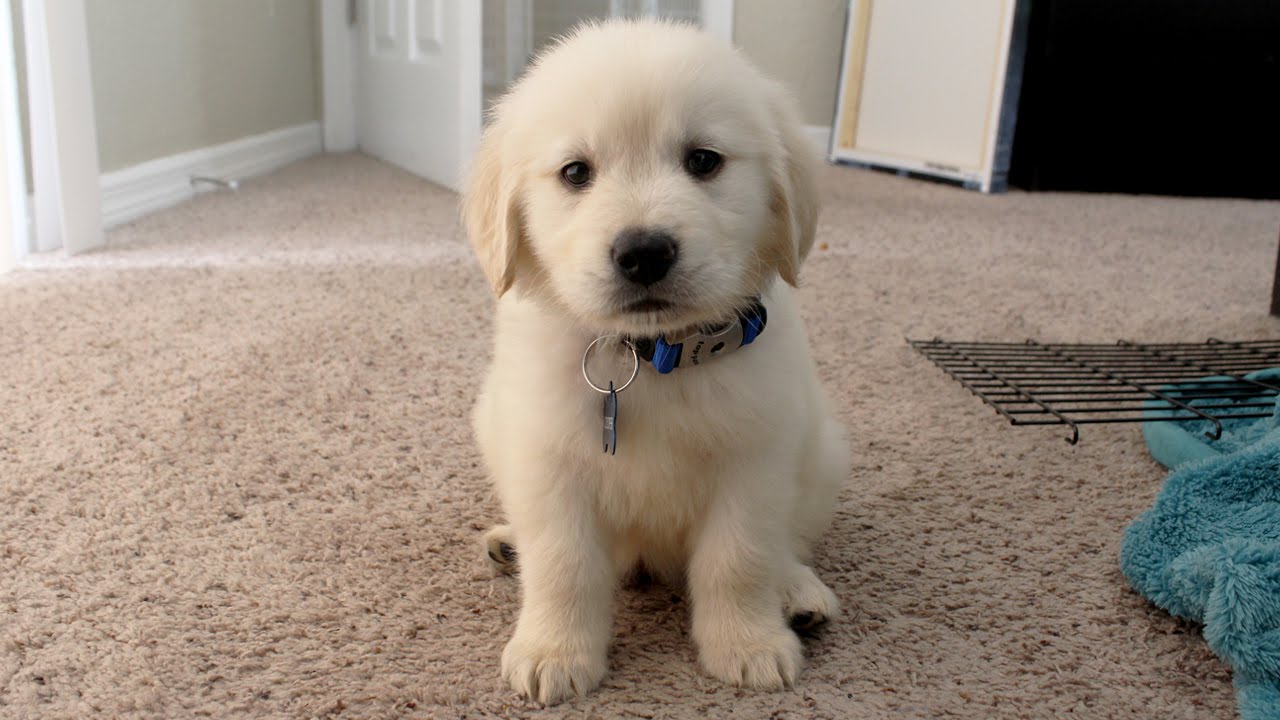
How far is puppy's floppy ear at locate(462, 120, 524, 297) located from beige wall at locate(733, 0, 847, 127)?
13.0ft

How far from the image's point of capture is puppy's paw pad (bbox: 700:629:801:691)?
1.13 m

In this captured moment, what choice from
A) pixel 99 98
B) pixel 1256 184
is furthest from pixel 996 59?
pixel 99 98

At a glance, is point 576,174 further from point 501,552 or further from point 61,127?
point 61,127

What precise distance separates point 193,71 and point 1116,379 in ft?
10.7

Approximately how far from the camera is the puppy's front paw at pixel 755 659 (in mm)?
1132

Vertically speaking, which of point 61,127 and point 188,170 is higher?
point 61,127

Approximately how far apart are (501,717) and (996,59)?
13.1 ft

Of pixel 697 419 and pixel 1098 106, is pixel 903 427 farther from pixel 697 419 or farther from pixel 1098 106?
pixel 1098 106

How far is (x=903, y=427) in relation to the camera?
74.6 inches

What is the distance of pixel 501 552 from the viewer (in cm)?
136

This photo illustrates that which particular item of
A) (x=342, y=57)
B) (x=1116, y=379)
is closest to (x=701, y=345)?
(x=1116, y=379)

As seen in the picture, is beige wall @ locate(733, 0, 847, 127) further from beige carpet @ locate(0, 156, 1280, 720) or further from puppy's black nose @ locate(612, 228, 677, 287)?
puppy's black nose @ locate(612, 228, 677, 287)

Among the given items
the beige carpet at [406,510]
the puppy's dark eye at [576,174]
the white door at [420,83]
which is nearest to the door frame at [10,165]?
the beige carpet at [406,510]

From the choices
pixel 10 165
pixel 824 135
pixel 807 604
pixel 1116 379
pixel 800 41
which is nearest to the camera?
pixel 807 604
